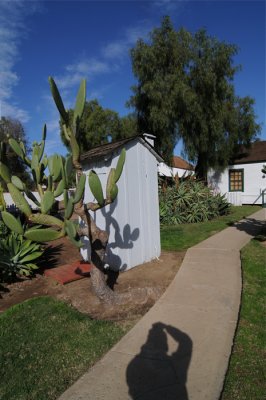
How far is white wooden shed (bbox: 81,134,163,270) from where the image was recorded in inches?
246

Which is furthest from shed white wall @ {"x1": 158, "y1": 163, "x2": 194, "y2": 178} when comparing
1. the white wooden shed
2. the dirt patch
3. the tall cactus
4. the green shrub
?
the tall cactus

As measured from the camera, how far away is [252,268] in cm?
639

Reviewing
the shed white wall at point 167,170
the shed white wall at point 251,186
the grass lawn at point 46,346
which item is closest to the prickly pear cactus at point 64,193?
the grass lawn at point 46,346

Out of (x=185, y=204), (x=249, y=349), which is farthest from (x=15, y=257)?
(x=185, y=204)

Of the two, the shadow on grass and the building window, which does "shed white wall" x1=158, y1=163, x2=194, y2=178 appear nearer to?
the building window

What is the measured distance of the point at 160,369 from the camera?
316 cm

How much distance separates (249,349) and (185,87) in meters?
16.6

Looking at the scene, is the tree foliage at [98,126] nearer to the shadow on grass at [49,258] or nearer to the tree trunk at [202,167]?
the tree trunk at [202,167]

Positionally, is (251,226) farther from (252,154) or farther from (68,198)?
(252,154)

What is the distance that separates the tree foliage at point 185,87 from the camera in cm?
1805

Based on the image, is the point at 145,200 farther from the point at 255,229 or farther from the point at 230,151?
the point at 230,151

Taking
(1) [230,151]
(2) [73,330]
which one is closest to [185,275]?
(2) [73,330]

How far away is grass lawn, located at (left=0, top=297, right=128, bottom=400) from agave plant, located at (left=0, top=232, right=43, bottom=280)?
1.20 m

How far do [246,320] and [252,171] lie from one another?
18.2 meters
